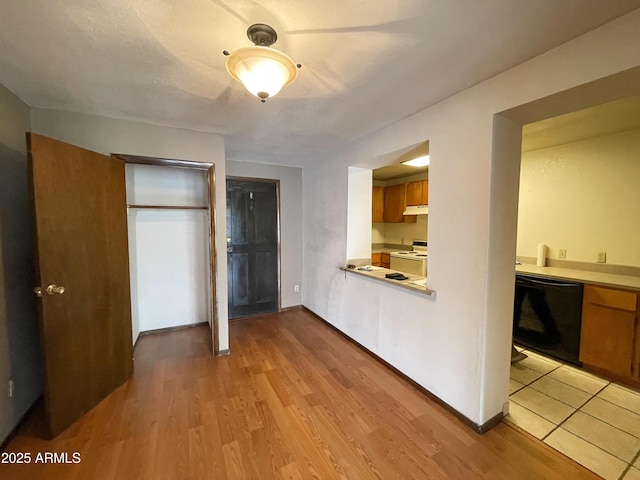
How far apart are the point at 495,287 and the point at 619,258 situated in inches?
78.7

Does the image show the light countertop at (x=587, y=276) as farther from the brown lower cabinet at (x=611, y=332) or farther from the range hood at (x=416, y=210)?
the range hood at (x=416, y=210)

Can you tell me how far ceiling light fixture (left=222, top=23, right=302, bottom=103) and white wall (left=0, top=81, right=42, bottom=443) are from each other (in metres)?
1.62

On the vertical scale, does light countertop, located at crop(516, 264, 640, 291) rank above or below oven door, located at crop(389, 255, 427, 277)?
above

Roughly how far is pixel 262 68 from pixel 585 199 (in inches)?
138

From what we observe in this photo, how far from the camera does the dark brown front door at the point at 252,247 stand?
3.73m

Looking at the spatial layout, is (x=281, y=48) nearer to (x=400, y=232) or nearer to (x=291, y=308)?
(x=291, y=308)

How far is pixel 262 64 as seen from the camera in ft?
3.82

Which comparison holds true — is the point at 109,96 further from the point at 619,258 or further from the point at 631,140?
the point at 619,258

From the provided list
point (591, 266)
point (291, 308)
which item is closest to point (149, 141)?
point (291, 308)

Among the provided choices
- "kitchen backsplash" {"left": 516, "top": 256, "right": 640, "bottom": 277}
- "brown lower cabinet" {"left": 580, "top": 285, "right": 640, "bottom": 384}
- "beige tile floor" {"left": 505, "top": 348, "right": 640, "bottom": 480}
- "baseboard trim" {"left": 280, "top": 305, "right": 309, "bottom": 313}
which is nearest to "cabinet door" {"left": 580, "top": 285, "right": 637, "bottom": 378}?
"brown lower cabinet" {"left": 580, "top": 285, "right": 640, "bottom": 384}

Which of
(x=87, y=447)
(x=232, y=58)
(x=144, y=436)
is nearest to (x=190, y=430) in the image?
(x=144, y=436)

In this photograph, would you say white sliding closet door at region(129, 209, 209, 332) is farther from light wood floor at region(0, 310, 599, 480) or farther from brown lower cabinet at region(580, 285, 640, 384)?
brown lower cabinet at region(580, 285, 640, 384)

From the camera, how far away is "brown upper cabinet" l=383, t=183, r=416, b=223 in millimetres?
4734

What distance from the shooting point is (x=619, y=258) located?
101 inches
